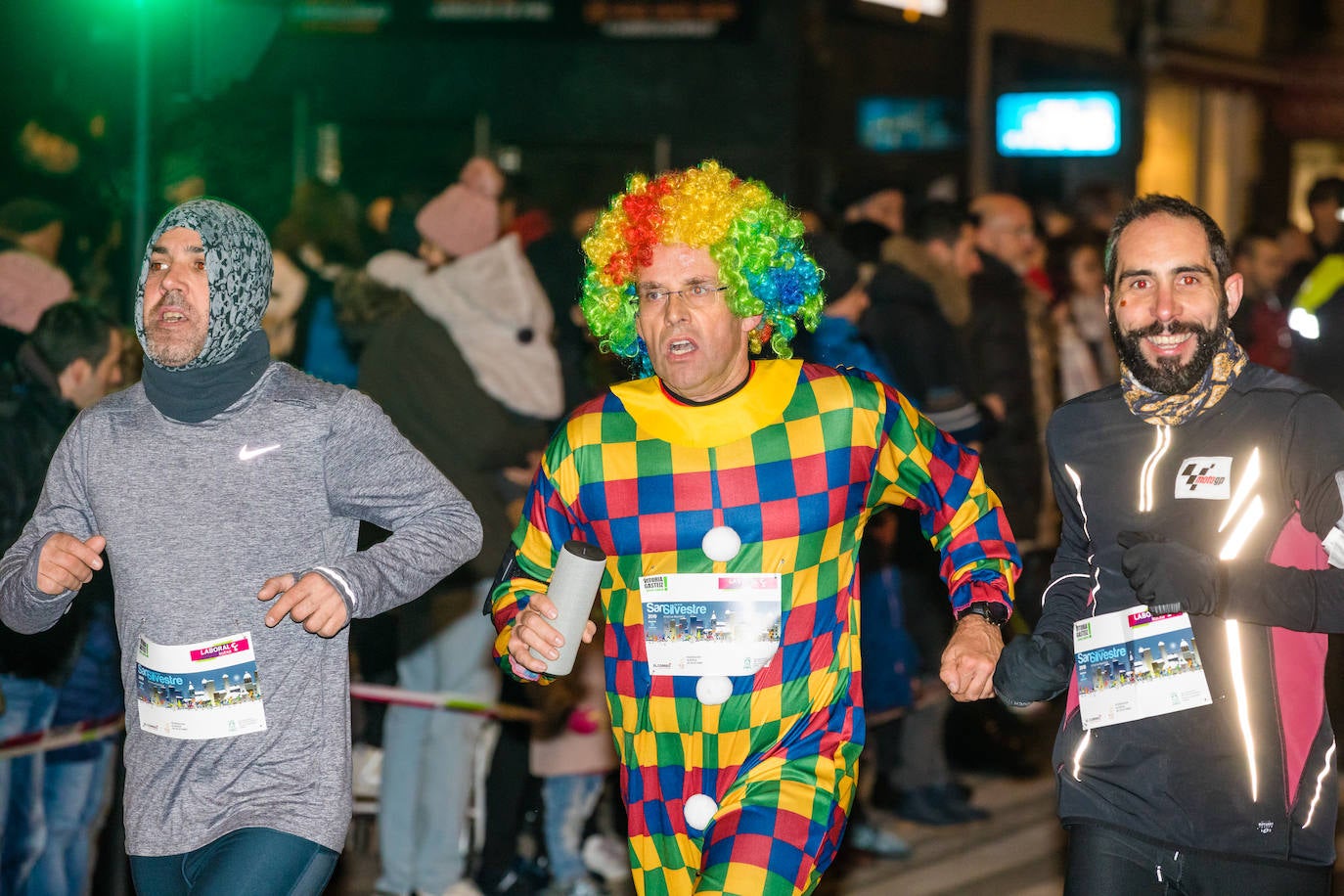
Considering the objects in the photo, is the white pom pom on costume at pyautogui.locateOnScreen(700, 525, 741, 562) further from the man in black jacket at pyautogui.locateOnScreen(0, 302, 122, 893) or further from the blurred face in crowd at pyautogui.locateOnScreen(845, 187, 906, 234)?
the blurred face in crowd at pyautogui.locateOnScreen(845, 187, 906, 234)

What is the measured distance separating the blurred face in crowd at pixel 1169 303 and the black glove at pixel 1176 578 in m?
0.41

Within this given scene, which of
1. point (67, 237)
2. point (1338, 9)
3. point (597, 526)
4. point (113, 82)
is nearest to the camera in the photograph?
point (597, 526)

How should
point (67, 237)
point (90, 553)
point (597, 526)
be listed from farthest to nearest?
point (67, 237), point (597, 526), point (90, 553)

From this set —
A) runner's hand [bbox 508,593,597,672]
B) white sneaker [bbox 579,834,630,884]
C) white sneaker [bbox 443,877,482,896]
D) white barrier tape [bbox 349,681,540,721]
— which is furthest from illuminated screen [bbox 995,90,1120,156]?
runner's hand [bbox 508,593,597,672]

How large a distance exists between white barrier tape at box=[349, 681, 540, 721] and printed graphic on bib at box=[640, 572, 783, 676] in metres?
2.78

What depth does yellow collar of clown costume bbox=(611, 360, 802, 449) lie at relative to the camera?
157 inches

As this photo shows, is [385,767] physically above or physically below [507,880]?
above

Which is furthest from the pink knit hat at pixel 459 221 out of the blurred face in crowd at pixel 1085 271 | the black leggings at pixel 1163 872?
the blurred face in crowd at pixel 1085 271

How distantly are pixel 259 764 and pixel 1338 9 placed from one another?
23.8 m

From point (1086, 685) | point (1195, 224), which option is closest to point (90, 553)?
point (1086, 685)

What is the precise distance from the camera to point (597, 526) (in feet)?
13.2

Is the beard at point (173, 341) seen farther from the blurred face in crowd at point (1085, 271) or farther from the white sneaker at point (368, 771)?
the blurred face in crowd at point (1085, 271)

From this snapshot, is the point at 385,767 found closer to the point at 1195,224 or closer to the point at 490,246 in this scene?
the point at 490,246

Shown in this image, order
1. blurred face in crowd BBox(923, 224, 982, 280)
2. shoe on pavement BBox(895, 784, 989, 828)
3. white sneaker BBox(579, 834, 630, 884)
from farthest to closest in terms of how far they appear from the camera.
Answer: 1. blurred face in crowd BBox(923, 224, 982, 280)
2. shoe on pavement BBox(895, 784, 989, 828)
3. white sneaker BBox(579, 834, 630, 884)
